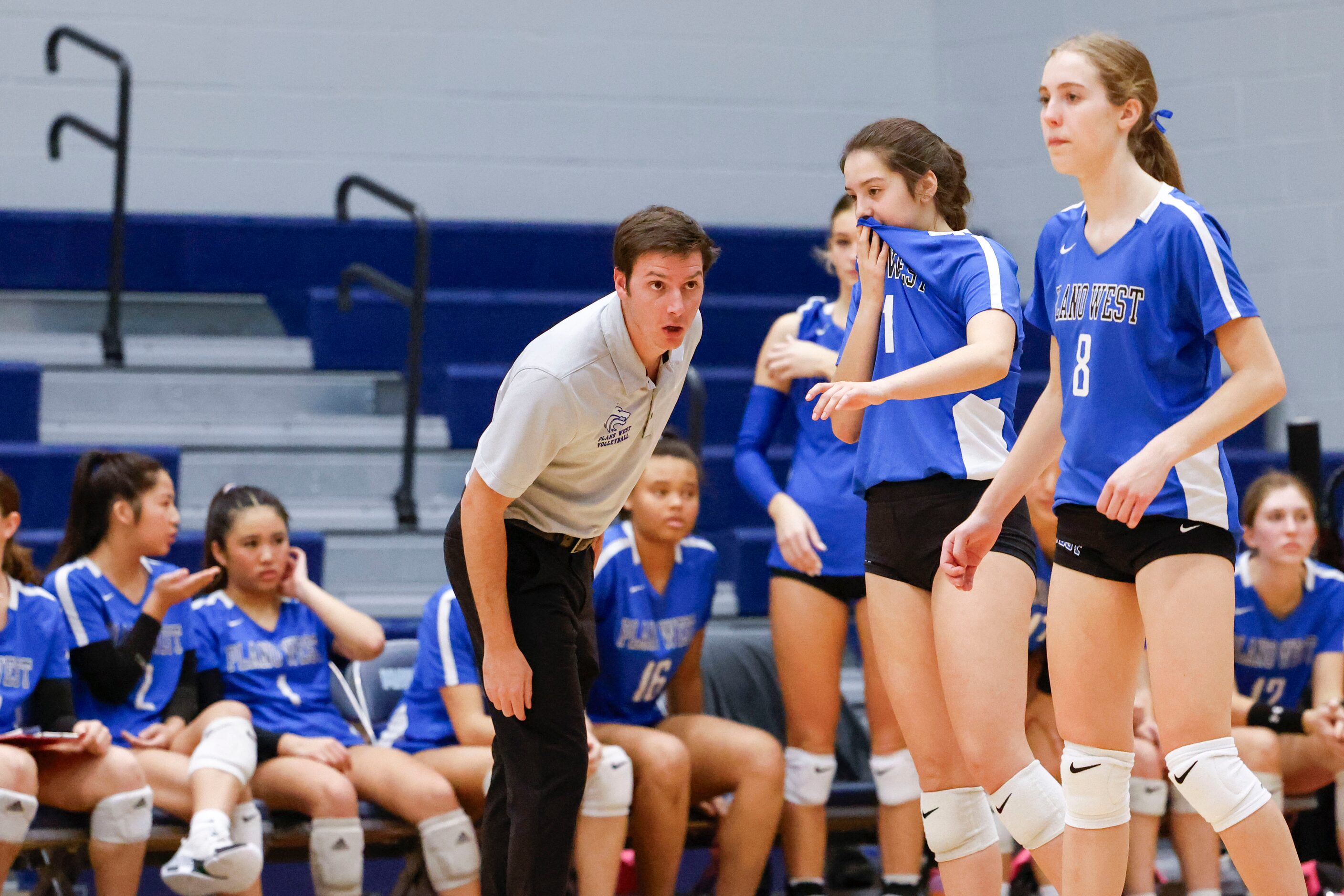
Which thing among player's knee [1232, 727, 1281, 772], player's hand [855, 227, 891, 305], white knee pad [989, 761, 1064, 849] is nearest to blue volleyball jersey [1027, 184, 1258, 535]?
player's hand [855, 227, 891, 305]

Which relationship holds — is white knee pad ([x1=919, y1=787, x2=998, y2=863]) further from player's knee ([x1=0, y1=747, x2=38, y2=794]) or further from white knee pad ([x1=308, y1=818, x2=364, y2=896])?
player's knee ([x1=0, y1=747, x2=38, y2=794])

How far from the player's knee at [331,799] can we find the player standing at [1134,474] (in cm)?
176

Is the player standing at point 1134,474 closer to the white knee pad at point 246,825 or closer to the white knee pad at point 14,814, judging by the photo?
the white knee pad at point 246,825

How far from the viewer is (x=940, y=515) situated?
2.59m

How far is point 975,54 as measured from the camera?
6.88 metres

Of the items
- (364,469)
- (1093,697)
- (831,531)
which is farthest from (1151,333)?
(364,469)

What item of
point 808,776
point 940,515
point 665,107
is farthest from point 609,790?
point 665,107

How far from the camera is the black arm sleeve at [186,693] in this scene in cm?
387

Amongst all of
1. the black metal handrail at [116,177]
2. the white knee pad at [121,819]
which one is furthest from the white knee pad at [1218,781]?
the black metal handrail at [116,177]

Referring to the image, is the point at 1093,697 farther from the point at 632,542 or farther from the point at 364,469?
the point at 364,469

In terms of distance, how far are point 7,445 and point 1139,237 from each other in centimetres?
372

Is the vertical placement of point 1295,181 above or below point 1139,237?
above

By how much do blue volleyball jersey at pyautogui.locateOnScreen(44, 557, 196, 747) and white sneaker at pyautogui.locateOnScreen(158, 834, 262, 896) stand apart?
21.4 inches

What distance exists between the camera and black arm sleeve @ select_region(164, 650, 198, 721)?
3.87m
